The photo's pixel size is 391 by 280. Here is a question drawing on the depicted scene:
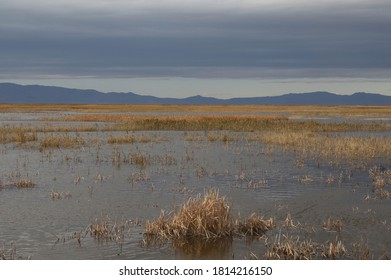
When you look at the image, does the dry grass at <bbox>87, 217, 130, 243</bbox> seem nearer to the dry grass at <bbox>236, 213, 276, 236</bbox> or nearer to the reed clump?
the reed clump

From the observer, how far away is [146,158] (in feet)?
94.4

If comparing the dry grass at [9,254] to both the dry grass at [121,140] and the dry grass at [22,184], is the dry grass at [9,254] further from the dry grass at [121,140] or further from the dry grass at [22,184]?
the dry grass at [121,140]

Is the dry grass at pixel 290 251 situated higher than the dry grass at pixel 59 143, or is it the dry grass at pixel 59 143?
the dry grass at pixel 59 143

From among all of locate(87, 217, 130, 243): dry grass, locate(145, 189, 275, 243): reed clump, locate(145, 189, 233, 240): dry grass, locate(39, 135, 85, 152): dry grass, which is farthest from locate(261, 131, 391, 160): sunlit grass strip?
locate(87, 217, 130, 243): dry grass

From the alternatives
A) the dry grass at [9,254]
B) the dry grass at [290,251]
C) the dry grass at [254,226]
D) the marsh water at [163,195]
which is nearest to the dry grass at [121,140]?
the marsh water at [163,195]

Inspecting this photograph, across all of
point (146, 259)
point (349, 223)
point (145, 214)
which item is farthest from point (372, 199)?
point (146, 259)

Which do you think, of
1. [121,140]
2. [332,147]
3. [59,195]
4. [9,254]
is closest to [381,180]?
[332,147]

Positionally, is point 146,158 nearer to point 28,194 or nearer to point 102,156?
point 102,156

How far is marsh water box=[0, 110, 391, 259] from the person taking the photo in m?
12.9

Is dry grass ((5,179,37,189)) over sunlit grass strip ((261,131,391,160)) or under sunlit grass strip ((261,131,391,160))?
under

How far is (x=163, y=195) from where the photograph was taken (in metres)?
19.1

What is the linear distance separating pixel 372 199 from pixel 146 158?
13.6 meters

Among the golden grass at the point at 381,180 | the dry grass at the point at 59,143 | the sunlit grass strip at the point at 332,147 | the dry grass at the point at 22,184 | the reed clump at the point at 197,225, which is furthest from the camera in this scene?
the dry grass at the point at 59,143

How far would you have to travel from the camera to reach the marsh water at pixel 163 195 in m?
12.9
